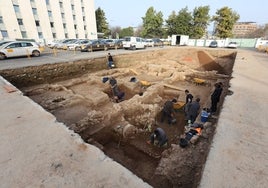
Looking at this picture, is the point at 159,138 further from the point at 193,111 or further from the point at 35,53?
the point at 35,53

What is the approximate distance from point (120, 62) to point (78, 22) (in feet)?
93.7

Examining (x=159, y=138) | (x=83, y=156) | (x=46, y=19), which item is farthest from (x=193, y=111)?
(x=46, y=19)

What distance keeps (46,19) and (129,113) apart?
117 ft

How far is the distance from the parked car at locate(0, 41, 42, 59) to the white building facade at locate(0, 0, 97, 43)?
1898cm

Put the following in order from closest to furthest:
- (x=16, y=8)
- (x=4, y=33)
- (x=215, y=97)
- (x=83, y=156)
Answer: (x=83, y=156) < (x=215, y=97) < (x=4, y=33) < (x=16, y=8)

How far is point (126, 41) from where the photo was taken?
23094 mm

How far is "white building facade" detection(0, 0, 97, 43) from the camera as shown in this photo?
27.9 metres

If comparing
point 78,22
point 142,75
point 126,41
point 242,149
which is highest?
point 78,22

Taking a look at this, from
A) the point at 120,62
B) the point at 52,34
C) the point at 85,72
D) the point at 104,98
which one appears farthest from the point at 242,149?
the point at 52,34

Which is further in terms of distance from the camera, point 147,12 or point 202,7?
point 147,12

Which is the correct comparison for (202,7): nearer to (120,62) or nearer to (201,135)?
(120,62)

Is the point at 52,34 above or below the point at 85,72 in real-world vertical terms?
above

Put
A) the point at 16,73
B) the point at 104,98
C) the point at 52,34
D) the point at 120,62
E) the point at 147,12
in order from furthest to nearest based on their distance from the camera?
the point at 147,12 < the point at 52,34 < the point at 120,62 < the point at 16,73 < the point at 104,98

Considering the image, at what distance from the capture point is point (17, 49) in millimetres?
14148
